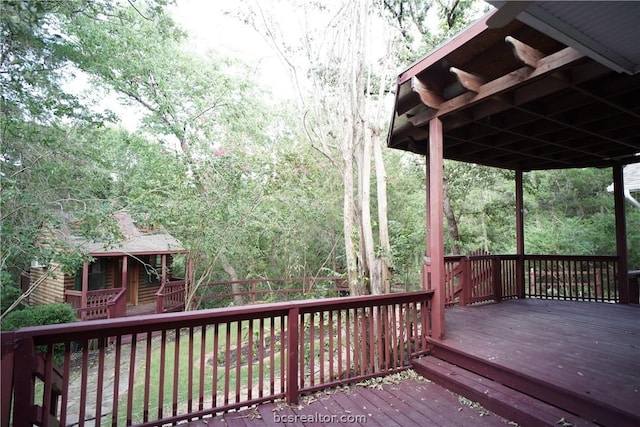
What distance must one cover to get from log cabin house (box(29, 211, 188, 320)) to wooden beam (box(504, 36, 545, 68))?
6.94 metres

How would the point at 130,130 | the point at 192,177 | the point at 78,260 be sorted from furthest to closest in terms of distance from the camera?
1. the point at 130,130
2. the point at 192,177
3. the point at 78,260

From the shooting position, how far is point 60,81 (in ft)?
15.6

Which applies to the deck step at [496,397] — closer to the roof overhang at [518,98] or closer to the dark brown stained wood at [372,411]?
the dark brown stained wood at [372,411]

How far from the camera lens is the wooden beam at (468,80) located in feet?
9.36

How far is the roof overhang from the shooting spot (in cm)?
246

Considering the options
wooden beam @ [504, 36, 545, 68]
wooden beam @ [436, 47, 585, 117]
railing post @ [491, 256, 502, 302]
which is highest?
wooden beam @ [504, 36, 545, 68]

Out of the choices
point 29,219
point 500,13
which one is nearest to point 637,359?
point 500,13

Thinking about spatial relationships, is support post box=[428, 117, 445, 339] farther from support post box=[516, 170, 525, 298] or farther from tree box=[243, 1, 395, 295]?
support post box=[516, 170, 525, 298]

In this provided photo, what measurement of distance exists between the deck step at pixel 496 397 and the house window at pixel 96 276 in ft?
34.9

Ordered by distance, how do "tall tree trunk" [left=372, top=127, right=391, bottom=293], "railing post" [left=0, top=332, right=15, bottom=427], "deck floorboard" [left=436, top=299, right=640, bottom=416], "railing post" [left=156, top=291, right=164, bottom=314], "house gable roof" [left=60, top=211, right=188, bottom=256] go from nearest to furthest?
"railing post" [left=0, top=332, right=15, bottom=427] → "deck floorboard" [left=436, top=299, right=640, bottom=416] → "tall tree trunk" [left=372, top=127, right=391, bottom=293] → "house gable roof" [left=60, top=211, right=188, bottom=256] → "railing post" [left=156, top=291, right=164, bottom=314]

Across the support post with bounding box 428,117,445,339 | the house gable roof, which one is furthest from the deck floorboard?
the house gable roof

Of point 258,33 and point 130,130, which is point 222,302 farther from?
Result: point 258,33

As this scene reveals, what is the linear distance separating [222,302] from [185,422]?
9.18 metres

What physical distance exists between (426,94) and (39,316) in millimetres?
8254
